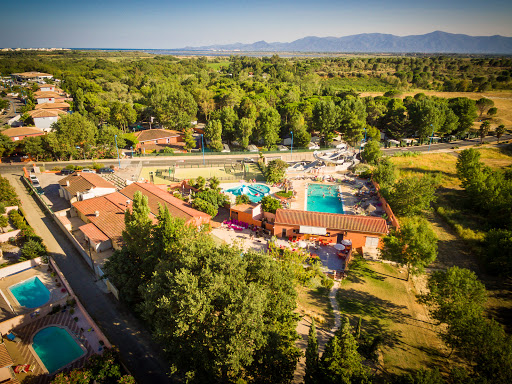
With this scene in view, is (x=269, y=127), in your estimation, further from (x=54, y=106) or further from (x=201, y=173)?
(x=54, y=106)

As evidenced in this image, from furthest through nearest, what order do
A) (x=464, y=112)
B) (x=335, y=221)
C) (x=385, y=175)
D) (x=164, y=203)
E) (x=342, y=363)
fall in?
(x=464, y=112), (x=385, y=175), (x=164, y=203), (x=335, y=221), (x=342, y=363)

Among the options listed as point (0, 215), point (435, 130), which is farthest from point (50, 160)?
point (435, 130)

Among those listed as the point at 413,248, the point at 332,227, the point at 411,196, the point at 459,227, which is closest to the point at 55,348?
the point at 332,227

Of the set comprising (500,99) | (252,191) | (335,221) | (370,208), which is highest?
(500,99)

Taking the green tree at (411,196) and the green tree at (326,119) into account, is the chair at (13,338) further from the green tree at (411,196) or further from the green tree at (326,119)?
the green tree at (326,119)

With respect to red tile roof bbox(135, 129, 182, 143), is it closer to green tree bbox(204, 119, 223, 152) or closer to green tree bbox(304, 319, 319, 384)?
green tree bbox(204, 119, 223, 152)

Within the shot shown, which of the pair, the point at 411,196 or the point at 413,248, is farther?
the point at 411,196

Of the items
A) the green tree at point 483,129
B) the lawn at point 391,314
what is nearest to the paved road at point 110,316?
the lawn at point 391,314

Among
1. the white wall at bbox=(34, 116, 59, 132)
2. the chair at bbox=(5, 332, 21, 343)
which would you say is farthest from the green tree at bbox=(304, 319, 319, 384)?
the white wall at bbox=(34, 116, 59, 132)
